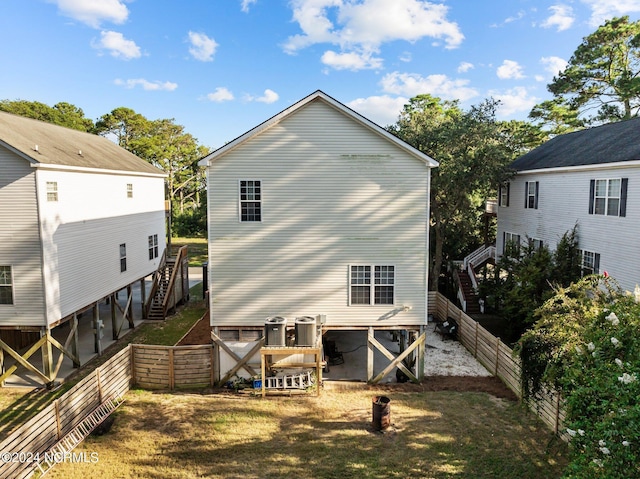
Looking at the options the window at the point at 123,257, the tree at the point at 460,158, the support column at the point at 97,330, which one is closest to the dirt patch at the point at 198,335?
the support column at the point at 97,330

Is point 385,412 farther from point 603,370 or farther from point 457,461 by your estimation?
point 603,370

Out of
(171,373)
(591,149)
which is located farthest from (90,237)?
(591,149)

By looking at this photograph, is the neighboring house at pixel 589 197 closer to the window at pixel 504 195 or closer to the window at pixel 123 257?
the window at pixel 504 195

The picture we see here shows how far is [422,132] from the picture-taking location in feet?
75.2

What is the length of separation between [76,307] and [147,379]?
15.2 ft

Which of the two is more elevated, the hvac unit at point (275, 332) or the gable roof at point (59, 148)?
the gable roof at point (59, 148)

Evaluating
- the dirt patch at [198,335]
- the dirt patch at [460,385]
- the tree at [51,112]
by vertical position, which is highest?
the tree at [51,112]

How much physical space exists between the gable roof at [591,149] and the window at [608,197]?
0.86 meters

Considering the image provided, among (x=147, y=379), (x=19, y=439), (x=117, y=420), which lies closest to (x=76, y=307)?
(x=147, y=379)

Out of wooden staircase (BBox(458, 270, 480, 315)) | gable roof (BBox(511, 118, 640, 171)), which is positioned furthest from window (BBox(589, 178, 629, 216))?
wooden staircase (BBox(458, 270, 480, 315))

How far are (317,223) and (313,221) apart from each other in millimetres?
159

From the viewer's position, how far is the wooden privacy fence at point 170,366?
13820mm

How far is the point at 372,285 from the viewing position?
555 inches

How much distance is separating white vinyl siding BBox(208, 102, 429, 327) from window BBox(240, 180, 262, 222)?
23 cm
